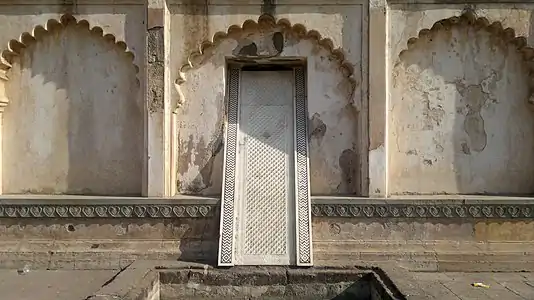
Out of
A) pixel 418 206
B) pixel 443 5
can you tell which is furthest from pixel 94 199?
pixel 443 5

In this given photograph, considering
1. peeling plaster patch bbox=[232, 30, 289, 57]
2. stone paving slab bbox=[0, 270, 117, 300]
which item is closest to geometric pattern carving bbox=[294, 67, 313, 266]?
peeling plaster patch bbox=[232, 30, 289, 57]

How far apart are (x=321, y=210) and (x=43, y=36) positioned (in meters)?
4.01

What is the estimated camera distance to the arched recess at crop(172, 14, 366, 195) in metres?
7.10

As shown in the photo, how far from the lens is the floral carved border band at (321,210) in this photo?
670cm

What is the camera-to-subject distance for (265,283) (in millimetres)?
6035

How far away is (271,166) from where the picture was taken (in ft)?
22.5

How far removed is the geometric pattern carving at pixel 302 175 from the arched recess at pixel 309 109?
14 cm

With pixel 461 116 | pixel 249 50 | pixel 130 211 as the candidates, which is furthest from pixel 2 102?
pixel 461 116

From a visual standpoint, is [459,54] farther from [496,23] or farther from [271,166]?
[271,166]

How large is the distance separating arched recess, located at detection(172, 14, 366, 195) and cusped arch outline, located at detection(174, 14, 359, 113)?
0.05 ft

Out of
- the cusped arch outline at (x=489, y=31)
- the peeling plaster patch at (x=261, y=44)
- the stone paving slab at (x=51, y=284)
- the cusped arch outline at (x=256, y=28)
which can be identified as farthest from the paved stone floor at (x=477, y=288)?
the stone paving slab at (x=51, y=284)

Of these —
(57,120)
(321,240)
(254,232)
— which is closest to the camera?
(254,232)

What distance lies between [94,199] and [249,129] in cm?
199

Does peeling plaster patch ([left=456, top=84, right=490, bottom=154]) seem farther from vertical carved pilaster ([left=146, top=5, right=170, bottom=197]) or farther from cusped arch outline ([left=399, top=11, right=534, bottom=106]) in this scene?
vertical carved pilaster ([left=146, top=5, right=170, bottom=197])
